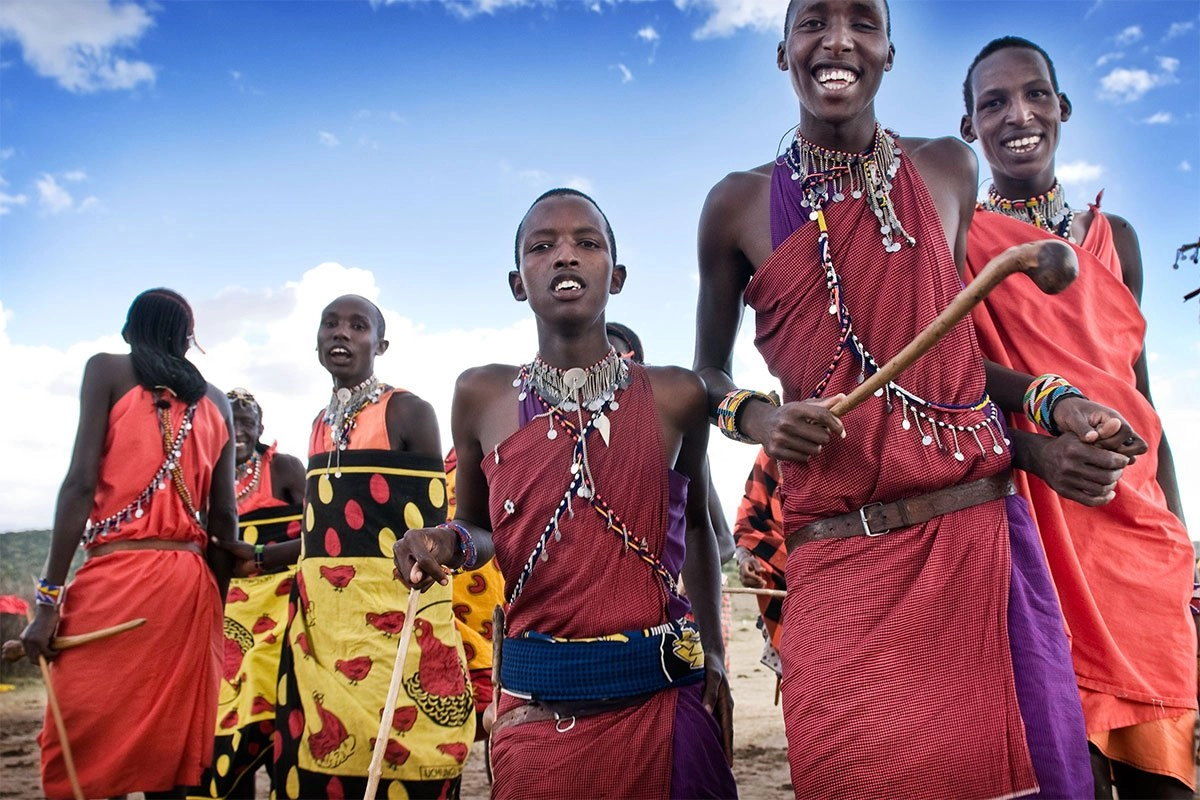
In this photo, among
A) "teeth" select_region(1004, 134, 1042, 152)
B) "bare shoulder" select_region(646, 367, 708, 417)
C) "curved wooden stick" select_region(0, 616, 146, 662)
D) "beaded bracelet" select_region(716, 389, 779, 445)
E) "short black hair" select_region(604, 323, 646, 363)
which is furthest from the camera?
"short black hair" select_region(604, 323, 646, 363)

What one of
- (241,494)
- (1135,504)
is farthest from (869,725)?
(241,494)

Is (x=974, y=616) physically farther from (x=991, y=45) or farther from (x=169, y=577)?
(x=169, y=577)

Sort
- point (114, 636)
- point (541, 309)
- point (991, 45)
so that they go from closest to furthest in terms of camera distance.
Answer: point (541, 309) → point (991, 45) → point (114, 636)

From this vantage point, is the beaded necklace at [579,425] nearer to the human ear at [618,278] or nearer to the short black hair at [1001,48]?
the human ear at [618,278]

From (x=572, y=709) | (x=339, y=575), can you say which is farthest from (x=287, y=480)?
(x=572, y=709)

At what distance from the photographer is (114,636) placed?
16.2ft

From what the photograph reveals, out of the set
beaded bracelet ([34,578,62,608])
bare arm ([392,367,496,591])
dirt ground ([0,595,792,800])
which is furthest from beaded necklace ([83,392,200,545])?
bare arm ([392,367,496,591])

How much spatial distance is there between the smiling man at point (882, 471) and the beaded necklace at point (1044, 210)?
868 millimetres

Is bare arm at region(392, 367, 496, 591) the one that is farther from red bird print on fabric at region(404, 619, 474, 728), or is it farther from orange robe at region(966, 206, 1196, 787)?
red bird print on fabric at region(404, 619, 474, 728)

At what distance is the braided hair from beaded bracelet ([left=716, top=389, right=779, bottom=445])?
3598 mm

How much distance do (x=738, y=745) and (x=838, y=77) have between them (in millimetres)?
7643

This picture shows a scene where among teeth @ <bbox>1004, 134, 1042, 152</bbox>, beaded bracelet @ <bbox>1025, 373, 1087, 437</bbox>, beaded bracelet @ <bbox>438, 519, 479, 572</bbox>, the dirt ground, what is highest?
teeth @ <bbox>1004, 134, 1042, 152</bbox>

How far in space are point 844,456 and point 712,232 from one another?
2.57 feet

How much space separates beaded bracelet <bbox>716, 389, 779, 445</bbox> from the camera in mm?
2695
